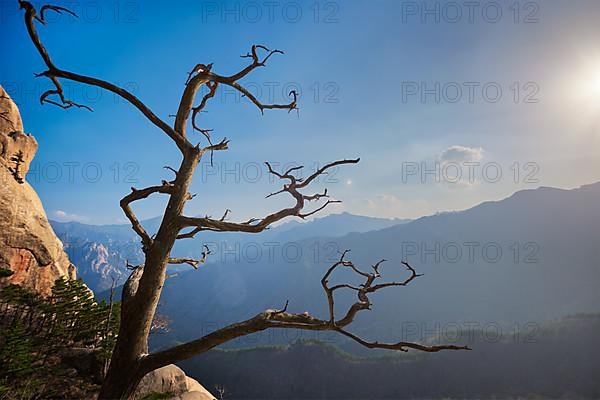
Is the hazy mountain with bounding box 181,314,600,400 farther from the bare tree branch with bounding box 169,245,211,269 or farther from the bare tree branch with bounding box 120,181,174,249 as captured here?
the bare tree branch with bounding box 120,181,174,249

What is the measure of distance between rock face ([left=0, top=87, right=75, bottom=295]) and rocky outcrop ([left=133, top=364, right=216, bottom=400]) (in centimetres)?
1926

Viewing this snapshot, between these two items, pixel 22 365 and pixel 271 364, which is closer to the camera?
pixel 22 365

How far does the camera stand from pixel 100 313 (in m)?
21.5

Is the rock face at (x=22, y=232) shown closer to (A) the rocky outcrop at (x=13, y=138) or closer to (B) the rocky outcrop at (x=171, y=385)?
(A) the rocky outcrop at (x=13, y=138)

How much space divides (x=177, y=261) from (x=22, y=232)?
3069 centimetres

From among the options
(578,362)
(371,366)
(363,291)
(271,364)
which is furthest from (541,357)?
(363,291)

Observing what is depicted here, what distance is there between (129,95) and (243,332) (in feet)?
8.48

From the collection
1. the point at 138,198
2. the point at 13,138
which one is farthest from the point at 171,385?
the point at 13,138

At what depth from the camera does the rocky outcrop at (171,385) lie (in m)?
12.4

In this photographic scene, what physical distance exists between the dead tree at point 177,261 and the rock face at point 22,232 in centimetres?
2886

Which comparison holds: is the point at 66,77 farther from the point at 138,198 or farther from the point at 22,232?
the point at 22,232

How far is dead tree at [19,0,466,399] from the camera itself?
9.21 feet

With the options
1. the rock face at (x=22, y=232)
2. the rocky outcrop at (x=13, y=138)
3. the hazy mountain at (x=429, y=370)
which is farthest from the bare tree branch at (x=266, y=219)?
the hazy mountain at (x=429, y=370)

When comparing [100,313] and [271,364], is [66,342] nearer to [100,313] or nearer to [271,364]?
[100,313]
